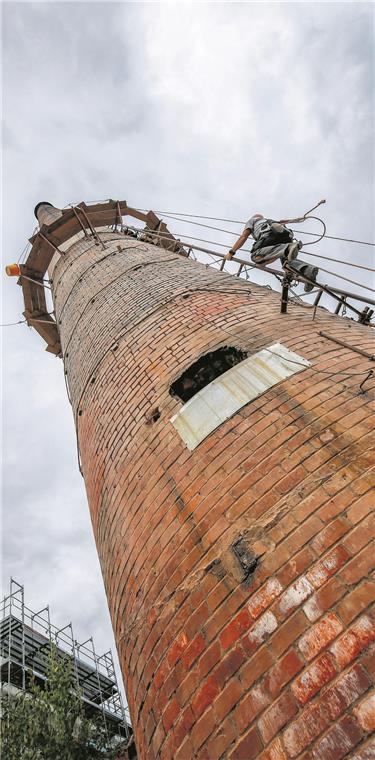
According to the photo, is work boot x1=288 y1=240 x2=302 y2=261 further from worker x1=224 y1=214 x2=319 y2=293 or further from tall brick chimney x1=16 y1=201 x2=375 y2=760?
tall brick chimney x1=16 y1=201 x2=375 y2=760

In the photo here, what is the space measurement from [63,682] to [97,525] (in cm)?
734

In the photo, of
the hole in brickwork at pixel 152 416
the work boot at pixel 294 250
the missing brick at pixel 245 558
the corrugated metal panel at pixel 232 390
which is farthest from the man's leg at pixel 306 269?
the missing brick at pixel 245 558

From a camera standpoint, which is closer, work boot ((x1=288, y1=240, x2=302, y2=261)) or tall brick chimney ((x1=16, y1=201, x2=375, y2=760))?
tall brick chimney ((x1=16, y1=201, x2=375, y2=760))

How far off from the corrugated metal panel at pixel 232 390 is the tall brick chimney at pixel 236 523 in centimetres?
1

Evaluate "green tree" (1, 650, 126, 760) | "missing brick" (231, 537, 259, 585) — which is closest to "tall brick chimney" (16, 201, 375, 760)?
"missing brick" (231, 537, 259, 585)

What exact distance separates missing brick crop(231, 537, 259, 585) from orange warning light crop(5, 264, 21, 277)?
323 inches

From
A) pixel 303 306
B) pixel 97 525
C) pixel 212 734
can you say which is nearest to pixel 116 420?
pixel 97 525

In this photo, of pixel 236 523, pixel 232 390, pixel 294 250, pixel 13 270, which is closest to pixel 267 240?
pixel 294 250

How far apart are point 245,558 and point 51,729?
9.06 metres

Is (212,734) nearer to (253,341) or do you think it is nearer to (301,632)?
(301,632)

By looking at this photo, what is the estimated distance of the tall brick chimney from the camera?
1.80m

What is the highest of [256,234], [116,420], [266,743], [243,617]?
[256,234]

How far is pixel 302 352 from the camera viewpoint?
10.6 feet

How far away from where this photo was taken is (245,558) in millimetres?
2230
